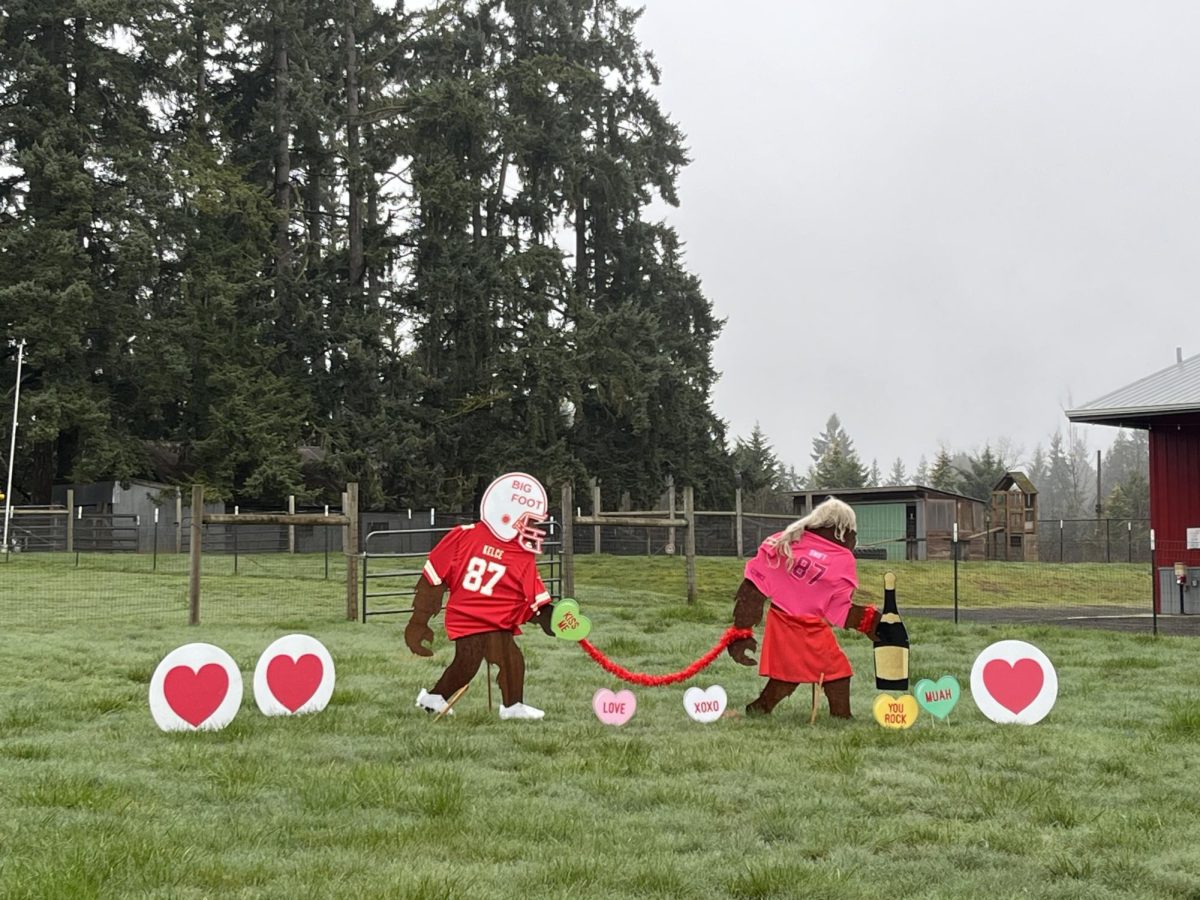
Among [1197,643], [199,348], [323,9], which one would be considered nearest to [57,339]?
[199,348]

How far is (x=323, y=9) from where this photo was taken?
139 feet

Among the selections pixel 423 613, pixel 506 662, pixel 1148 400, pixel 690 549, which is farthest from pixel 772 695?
pixel 1148 400

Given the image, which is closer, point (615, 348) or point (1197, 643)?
point (1197, 643)

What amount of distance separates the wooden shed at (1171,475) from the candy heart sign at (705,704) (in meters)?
12.9

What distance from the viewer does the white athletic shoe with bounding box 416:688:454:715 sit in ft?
26.0

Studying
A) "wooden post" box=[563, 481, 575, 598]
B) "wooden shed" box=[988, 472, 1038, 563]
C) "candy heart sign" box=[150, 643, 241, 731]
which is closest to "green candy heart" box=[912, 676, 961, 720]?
"candy heart sign" box=[150, 643, 241, 731]

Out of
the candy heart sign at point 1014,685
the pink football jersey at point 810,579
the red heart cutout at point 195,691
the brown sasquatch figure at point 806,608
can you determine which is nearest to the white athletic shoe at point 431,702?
the red heart cutout at point 195,691

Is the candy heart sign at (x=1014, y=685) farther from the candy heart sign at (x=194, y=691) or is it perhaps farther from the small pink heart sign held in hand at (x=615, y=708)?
the candy heart sign at (x=194, y=691)

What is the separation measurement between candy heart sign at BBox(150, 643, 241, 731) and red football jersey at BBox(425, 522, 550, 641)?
1429 mm

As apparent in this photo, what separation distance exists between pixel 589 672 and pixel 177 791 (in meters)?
5.17

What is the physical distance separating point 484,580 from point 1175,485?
14.7 m

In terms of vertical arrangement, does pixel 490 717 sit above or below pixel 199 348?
below

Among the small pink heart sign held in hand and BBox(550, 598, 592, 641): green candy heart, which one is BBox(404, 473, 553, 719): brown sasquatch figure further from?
the small pink heart sign held in hand

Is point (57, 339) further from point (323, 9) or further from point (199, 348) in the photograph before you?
point (323, 9)
